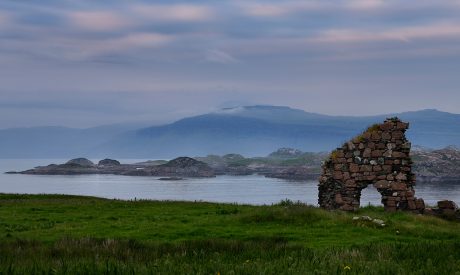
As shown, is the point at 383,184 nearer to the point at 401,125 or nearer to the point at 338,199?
the point at 338,199

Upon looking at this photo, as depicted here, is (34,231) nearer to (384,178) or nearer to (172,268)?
(172,268)

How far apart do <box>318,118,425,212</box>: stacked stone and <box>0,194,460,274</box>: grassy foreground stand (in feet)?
4.91

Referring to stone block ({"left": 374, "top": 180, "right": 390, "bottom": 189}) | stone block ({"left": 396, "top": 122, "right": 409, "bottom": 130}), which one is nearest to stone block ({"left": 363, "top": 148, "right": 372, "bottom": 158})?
stone block ({"left": 374, "top": 180, "right": 390, "bottom": 189})

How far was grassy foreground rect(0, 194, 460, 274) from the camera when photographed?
32.7 ft

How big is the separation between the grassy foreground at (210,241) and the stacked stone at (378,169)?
1498mm

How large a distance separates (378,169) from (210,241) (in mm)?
19817

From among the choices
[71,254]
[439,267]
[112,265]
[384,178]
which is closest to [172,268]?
[112,265]

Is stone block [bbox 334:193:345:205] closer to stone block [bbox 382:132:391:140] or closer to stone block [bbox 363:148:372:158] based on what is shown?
stone block [bbox 363:148:372:158]

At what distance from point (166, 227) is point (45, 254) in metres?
10.8

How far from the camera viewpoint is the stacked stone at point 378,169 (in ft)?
113

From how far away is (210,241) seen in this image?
17219 mm

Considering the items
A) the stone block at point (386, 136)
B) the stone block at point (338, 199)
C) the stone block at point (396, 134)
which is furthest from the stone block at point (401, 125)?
the stone block at point (338, 199)

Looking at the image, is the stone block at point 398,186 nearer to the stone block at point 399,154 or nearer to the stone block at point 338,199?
the stone block at point 399,154

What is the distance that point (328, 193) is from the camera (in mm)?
36344
